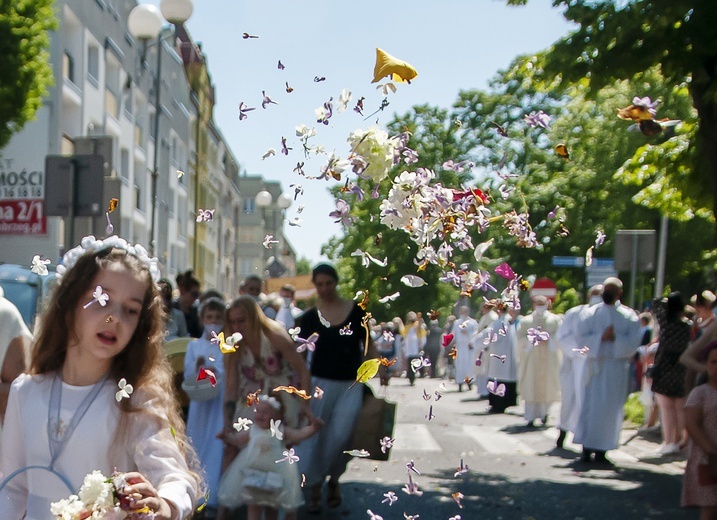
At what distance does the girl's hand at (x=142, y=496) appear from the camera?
2.59 meters

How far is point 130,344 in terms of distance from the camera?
10.7 ft

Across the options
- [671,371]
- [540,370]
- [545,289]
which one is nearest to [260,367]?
[671,371]

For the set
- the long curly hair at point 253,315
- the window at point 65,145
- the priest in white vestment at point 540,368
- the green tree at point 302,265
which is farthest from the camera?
the green tree at point 302,265

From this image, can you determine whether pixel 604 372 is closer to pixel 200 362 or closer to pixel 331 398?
pixel 331 398

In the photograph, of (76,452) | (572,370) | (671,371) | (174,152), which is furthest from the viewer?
(174,152)

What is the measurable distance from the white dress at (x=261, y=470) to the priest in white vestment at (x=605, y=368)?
5.73m

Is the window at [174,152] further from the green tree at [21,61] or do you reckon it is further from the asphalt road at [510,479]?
the asphalt road at [510,479]

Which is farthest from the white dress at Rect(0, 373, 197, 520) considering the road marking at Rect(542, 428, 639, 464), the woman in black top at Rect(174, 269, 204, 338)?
the road marking at Rect(542, 428, 639, 464)

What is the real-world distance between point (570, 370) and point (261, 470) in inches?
304

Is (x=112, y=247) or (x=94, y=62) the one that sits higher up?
(x=94, y=62)

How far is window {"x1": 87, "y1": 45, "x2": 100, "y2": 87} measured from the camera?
1335 inches

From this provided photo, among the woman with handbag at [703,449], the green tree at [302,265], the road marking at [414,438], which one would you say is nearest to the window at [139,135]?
the road marking at [414,438]

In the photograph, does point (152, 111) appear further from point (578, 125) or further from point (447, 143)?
point (447, 143)

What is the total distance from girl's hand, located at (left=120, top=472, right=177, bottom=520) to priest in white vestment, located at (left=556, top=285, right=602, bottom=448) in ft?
32.7
